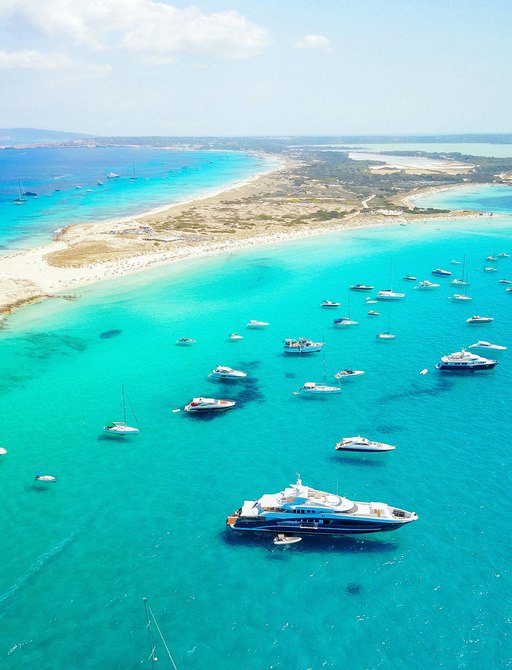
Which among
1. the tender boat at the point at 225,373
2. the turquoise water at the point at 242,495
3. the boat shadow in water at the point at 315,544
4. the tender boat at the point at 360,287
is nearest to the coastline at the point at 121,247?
the turquoise water at the point at 242,495

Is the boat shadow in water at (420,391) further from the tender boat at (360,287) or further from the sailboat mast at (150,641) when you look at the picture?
the tender boat at (360,287)

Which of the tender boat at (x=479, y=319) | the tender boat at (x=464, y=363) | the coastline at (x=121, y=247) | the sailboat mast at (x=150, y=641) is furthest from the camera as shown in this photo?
the coastline at (x=121, y=247)

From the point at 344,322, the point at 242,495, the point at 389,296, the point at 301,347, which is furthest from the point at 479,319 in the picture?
the point at 242,495

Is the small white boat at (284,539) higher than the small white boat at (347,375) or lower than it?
lower

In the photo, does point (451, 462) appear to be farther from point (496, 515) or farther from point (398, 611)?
point (398, 611)

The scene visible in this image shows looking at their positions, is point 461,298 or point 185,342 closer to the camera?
point 185,342

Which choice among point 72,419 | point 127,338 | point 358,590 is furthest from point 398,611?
point 127,338

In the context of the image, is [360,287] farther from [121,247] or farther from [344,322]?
[121,247]
